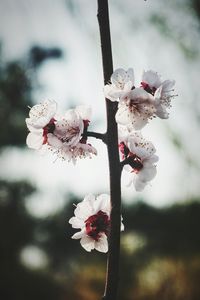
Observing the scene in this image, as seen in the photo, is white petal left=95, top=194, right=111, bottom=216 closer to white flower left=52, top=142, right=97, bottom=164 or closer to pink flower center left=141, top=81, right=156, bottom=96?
white flower left=52, top=142, right=97, bottom=164

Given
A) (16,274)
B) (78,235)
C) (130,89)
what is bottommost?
(16,274)

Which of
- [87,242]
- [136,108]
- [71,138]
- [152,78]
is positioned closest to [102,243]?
[87,242]

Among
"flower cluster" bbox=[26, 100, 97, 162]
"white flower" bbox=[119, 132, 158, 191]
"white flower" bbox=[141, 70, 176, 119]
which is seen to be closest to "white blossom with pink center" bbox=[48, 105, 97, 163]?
"flower cluster" bbox=[26, 100, 97, 162]

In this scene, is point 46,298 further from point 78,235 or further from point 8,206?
point 78,235

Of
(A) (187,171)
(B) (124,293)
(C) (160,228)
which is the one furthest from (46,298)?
(A) (187,171)

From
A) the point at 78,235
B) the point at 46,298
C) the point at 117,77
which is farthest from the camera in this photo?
the point at 46,298
